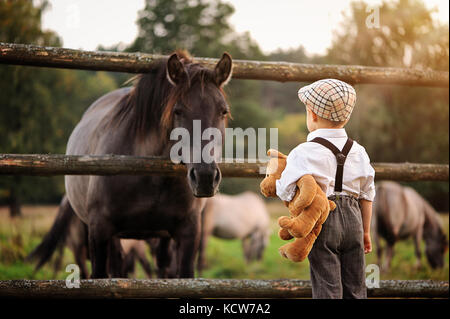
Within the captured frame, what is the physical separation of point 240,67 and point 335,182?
5.08ft

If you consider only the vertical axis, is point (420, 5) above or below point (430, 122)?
above

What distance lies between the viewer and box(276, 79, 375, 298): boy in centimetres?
201

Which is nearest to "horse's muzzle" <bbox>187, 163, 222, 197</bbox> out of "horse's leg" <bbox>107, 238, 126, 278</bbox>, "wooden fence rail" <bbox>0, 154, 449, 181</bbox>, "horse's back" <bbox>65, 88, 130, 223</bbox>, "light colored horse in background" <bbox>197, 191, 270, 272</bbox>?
"wooden fence rail" <bbox>0, 154, 449, 181</bbox>

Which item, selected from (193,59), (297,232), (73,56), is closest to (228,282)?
(297,232)

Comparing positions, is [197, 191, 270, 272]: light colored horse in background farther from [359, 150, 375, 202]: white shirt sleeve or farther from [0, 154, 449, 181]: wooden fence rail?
[359, 150, 375, 202]: white shirt sleeve

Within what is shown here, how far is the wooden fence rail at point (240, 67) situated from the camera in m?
3.02

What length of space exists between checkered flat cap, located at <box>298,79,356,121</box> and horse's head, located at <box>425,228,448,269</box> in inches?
230

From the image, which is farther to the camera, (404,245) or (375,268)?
(404,245)

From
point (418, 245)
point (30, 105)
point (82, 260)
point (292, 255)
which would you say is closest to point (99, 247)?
point (292, 255)

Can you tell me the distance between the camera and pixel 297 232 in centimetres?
191

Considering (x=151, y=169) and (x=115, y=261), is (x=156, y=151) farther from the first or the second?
Answer: (x=115, y=261)

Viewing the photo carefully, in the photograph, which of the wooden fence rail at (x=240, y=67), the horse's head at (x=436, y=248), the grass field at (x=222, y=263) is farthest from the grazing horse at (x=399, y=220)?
the wooden fence rail at (x=240, y=67)
